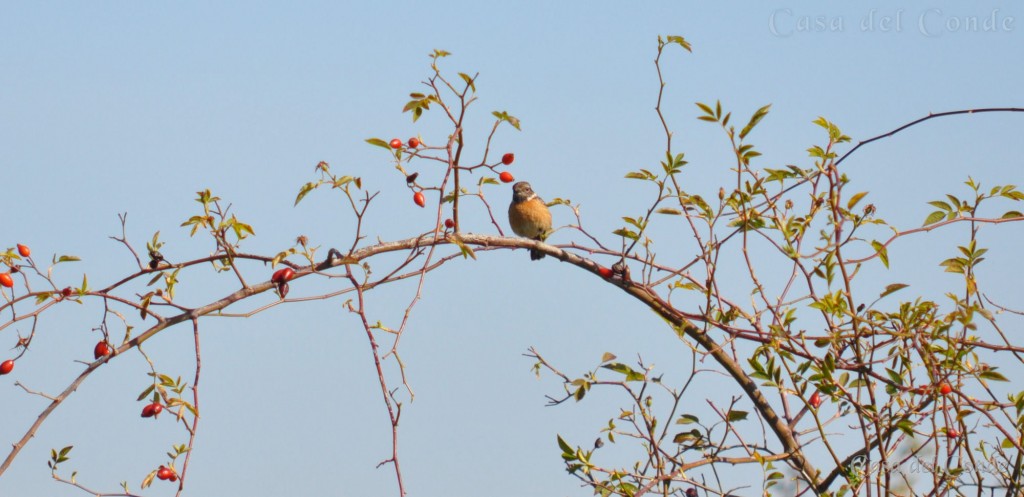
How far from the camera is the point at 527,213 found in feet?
28.4

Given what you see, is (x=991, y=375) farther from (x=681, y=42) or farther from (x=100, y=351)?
(x=100, y=351)

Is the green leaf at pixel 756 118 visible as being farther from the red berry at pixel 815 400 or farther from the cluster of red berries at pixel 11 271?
the cluster of red berries at pixel 11 271

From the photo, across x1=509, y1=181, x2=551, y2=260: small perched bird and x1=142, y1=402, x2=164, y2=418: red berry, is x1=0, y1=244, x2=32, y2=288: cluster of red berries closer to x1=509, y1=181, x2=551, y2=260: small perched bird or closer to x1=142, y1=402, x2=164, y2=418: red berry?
x1=142, y1=402, x2=164, y2=418: red berry

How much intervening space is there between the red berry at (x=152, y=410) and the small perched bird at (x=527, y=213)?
5.41 m

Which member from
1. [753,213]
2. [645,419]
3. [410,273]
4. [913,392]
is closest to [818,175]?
[753,213]

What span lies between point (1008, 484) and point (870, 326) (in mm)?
661

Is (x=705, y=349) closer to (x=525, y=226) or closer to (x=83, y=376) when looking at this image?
(x=83, y=376)

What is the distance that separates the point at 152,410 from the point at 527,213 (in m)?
5.48

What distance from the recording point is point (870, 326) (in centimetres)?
372

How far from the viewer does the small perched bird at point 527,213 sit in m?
8.64

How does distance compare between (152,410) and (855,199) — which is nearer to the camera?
(152,410)

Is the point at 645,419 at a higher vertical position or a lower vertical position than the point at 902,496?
higher

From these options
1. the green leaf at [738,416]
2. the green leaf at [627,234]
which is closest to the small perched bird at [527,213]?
the green leaf at [627,234]

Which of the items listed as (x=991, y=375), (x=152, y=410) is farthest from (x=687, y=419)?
(x=152, y=410)
